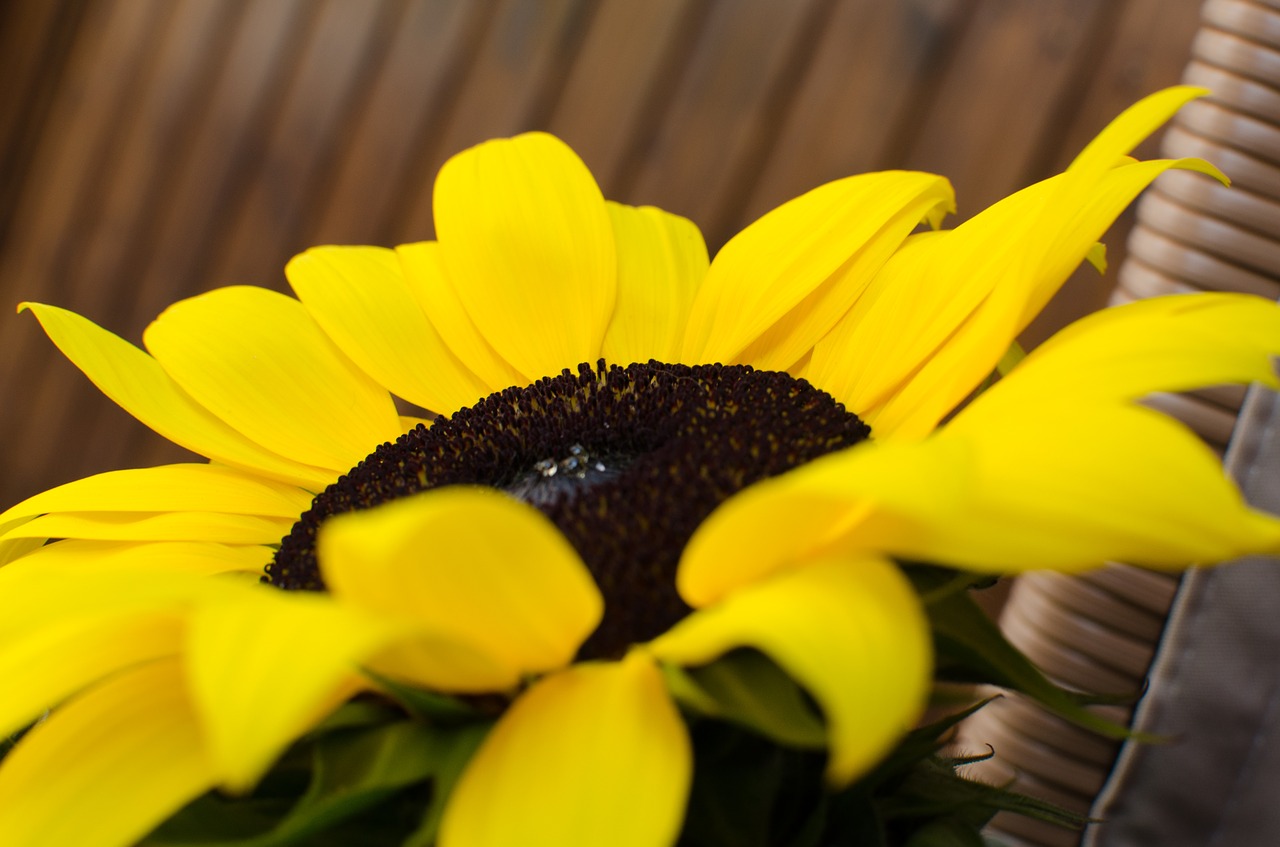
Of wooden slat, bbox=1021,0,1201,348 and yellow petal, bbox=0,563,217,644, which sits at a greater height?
wooden slat, bbox=1021,0,1201,348

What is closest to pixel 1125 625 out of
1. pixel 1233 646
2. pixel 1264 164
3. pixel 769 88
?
pixel 1233 646

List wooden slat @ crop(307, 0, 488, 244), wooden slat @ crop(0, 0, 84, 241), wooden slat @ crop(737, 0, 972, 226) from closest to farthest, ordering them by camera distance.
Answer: wooden slat @ crop(737, 0, 972, 226) → wooden slat @ crop(307, 0, 488, 244) → wooden slat @ crop(0, 0, 84, 241)

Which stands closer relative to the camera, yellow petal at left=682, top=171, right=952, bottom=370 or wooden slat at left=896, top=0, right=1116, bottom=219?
yellow petal at left=682, top=171, right=952, bottom=370

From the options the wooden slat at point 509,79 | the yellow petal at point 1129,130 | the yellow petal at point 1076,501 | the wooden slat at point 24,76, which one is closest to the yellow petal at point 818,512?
the yellow petal at point 1076,501

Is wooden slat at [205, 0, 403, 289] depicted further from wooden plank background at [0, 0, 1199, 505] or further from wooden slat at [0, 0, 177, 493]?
wooden slat at [0, 0, 177, 493]

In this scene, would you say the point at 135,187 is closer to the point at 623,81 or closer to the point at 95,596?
the point at 623,81

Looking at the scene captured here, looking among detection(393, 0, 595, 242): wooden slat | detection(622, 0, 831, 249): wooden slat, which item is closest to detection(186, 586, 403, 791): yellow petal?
detection(622, 0, 831, 249): wooden slat

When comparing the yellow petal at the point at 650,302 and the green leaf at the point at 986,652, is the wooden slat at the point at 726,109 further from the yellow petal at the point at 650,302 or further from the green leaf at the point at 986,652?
the green leaf at the point at 986,652
